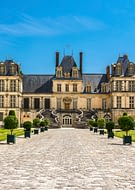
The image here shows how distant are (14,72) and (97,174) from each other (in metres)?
58.7

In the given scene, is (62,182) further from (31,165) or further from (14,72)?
(14,72)

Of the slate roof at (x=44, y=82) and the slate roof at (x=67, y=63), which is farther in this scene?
the slate roof at (x=44, y=82)

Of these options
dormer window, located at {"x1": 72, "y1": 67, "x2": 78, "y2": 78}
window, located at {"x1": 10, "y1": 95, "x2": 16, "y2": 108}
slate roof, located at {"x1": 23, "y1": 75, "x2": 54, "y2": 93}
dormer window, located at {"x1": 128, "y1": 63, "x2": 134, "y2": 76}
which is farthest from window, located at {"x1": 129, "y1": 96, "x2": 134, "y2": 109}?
window, located at {"x1": 10, "y1": 95, "x2": 16, "y2": 108}

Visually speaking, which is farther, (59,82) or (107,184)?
(59,82)

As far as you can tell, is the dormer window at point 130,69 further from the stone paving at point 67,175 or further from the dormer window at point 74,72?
the stone paving at point 67,175

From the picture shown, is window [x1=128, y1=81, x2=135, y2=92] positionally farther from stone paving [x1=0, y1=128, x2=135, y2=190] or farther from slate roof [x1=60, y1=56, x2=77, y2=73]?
stone paving [x1=0, y1=128, x2=135, y2=190]

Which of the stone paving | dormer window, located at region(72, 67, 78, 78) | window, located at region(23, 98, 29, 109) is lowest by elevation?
the stone paving

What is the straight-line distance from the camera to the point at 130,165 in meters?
12.9

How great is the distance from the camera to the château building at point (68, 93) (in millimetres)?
67750

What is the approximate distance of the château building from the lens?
6775 centimetres

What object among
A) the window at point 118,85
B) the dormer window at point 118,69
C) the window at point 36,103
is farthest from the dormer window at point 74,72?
the window at point 118,85

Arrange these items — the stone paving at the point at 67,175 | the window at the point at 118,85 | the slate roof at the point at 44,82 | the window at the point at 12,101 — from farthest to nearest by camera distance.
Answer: the slate roof at the point at 44,82
the window at the point at 118,85
the window at the point at 12,101
the stone paving at the point at 67,175

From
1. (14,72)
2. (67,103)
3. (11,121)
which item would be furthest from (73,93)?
(11,121)

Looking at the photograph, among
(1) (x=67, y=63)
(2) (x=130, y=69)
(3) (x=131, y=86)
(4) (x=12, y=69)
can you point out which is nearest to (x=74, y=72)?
(1) (x=67, y=63)
